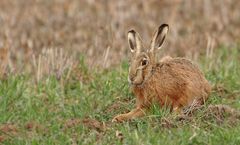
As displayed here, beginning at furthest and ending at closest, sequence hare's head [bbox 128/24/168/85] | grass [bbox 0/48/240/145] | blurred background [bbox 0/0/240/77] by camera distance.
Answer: blurred background [bbox 0/0/240/77] → hare's head [bbox 128/24/168/85] → grass [bbox 0/48/240/145]

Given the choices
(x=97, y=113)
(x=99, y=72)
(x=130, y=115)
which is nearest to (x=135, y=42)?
(x=130, y=115)

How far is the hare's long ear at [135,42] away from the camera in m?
8.04

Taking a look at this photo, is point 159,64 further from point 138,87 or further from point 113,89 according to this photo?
point 113,89

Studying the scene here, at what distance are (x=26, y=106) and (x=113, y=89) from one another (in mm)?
1080

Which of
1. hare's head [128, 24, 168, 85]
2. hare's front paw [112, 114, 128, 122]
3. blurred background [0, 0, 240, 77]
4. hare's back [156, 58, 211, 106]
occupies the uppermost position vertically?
blurred background [0, 0, 240, 77]

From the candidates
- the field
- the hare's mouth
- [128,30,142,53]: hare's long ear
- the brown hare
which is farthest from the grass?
[128,30,142,53]: hare's long ear

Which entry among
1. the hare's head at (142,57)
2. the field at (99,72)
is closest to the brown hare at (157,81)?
the hare's head at (142,57)

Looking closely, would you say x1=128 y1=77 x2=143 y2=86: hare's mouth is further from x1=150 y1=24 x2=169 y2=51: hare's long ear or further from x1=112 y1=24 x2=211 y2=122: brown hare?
x1=150 y1=24 x2=169 y2=51: hare's long ear

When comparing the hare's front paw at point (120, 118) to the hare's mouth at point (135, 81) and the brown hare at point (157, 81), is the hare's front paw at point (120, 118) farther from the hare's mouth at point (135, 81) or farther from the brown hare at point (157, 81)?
the hare's mouth at point (135, 81)

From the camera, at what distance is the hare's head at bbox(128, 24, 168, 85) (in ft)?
25.5

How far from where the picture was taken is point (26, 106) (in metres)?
8.98

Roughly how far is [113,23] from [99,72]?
4165 millimetres

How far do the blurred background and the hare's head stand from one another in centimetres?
399

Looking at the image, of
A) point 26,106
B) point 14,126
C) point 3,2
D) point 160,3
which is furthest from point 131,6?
point 14,126
